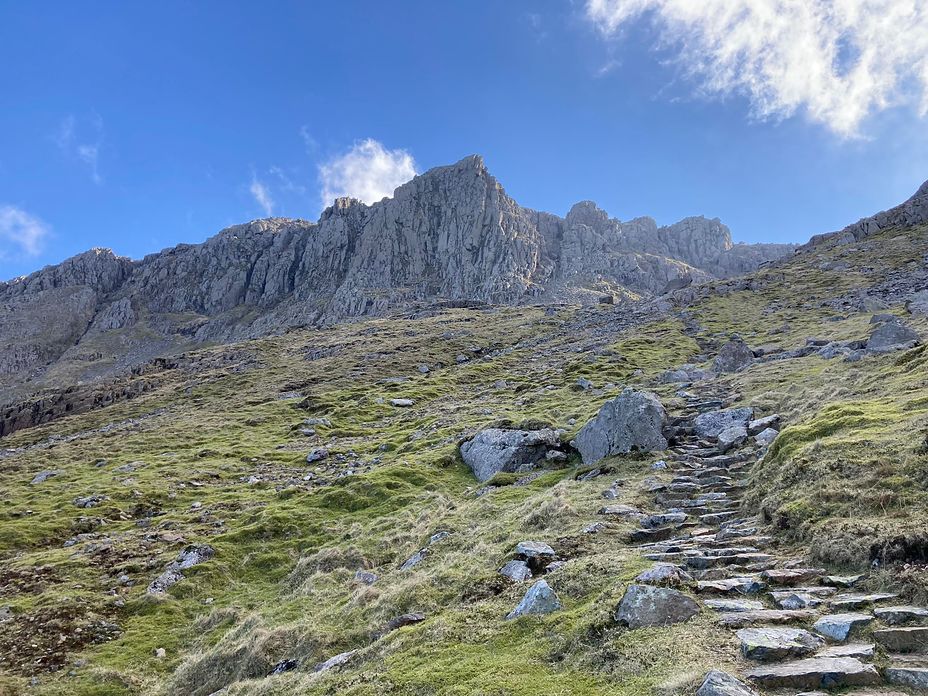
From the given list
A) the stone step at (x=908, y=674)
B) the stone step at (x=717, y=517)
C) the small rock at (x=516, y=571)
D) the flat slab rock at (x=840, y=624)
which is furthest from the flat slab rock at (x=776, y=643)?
the stone step at (x=717, y=517)

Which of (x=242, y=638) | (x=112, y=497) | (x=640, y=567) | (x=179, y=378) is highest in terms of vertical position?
(x=179, y=378)

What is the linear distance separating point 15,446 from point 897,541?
94463mm

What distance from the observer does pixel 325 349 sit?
370 ft

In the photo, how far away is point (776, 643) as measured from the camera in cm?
867

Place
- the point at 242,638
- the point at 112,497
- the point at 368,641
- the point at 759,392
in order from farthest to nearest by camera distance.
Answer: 1. the point at 112,497
2. the point at 759,392
3. the point at 242,638
4. the point at 368,641

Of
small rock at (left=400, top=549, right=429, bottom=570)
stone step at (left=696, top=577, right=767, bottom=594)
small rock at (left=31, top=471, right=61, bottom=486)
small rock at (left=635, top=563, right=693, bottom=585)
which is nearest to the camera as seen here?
stone step at (left=696, top=577, right=767, bottom=594)

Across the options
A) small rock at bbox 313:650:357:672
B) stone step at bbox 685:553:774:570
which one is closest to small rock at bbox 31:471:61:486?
small rock at bbox 313:650:357:672

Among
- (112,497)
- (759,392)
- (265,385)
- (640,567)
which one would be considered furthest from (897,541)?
(265,385)

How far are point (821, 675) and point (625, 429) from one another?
21.1 meters

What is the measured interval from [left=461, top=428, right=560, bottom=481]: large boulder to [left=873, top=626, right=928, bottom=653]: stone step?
22.8 metres

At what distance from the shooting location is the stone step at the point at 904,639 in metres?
8.20

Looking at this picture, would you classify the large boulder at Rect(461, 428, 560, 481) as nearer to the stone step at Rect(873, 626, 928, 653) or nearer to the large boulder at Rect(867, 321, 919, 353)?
the stone step at Rect(873, 626, 928, 653)

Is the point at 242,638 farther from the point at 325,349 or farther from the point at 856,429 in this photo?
the point at 325,349

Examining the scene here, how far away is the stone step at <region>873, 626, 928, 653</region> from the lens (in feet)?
26.9
